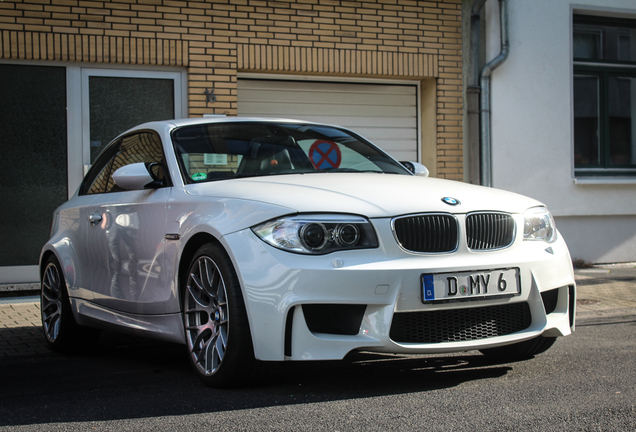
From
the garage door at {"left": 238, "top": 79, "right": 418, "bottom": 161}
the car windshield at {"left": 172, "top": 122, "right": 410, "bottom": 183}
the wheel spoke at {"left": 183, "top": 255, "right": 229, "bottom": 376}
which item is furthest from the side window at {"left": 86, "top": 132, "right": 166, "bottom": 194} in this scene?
the garage door at {"left": 238, "top": 79, "right": 418, "bottom": 161}

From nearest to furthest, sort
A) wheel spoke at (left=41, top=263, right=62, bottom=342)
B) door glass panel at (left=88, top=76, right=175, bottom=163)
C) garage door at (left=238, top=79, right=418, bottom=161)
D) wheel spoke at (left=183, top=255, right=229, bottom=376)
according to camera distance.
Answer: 1. wheel spoke at (left=183, top=255, right=229, bottom=376)
2. wheel spoke at (left=41, top=263, right=62, bottom=342)
3. door glass panel at (left=88, top=76, right=175, bottom=163)
4. garage door at (left=238, top=79, right=418, bottom=161)

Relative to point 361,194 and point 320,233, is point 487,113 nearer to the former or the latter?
point 361,194

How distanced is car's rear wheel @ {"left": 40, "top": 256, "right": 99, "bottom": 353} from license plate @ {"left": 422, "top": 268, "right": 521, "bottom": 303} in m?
2.84

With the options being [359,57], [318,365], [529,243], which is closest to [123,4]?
[359,57]

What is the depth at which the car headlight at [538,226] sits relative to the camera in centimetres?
404

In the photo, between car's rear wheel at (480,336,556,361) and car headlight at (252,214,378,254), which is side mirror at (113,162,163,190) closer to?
car headlight at (252,214,378,254)

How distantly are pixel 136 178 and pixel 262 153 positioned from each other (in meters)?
0.77

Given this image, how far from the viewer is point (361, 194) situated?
3.79m

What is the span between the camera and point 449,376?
13.5 feet

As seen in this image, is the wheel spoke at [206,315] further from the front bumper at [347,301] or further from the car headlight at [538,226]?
the car headlight at [538,226]

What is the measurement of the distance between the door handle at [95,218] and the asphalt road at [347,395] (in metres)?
0.91

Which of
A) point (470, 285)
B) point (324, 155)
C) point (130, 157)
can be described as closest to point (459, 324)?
point (470, 285)

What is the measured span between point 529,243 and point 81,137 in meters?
6.39

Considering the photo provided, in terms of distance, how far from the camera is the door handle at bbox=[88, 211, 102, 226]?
503cm
